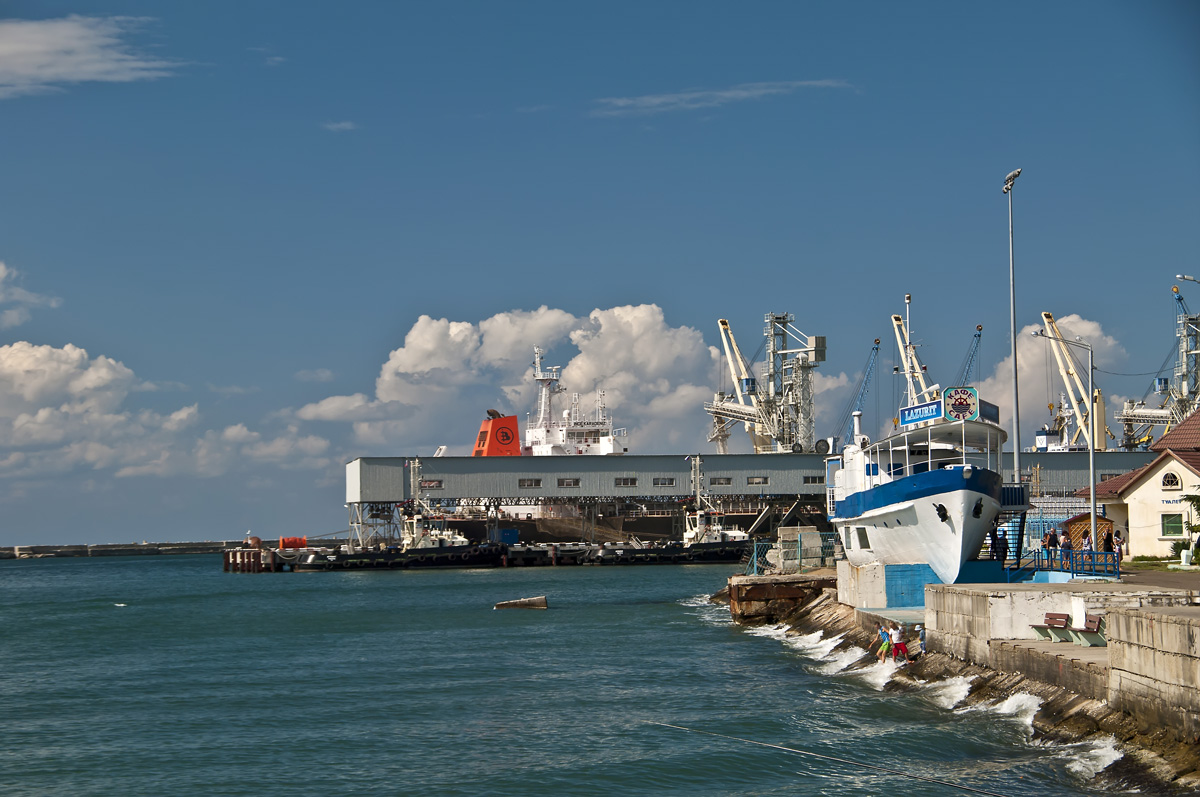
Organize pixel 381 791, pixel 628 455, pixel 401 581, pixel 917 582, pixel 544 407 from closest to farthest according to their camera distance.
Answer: pixel 381 791, pixel 917 582, pixel 401 581, pixel 628 455, pixel 544 407

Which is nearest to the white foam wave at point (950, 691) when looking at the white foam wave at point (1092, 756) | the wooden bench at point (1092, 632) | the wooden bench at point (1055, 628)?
the wooden bench at point (1055, 628)

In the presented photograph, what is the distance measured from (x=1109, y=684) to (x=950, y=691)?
19.1 ft

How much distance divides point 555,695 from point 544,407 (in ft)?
255

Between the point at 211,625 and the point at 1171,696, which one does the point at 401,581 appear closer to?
the point at 211,625

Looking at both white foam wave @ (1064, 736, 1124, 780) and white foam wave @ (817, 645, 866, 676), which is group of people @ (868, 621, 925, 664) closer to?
white foam wave @ (817, 645, 866, 676)

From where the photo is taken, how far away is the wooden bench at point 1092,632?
20469 millimetres

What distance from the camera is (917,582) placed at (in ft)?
109

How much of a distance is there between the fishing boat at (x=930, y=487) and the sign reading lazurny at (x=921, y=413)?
0.03 metres

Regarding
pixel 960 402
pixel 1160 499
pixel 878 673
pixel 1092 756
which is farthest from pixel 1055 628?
pixel 1160 499

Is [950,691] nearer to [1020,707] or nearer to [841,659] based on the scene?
[1020,707]

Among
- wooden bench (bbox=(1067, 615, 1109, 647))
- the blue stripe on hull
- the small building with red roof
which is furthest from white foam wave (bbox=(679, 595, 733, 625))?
wooden bench (bbox=(1067, 615, 1109, 647))

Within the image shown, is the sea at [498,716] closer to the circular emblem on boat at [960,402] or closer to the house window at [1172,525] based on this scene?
the circular emblem on boat at [960,402]

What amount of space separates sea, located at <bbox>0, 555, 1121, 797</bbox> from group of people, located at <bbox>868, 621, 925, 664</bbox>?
0.54 m

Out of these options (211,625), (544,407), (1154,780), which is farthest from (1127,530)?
(544,407)
